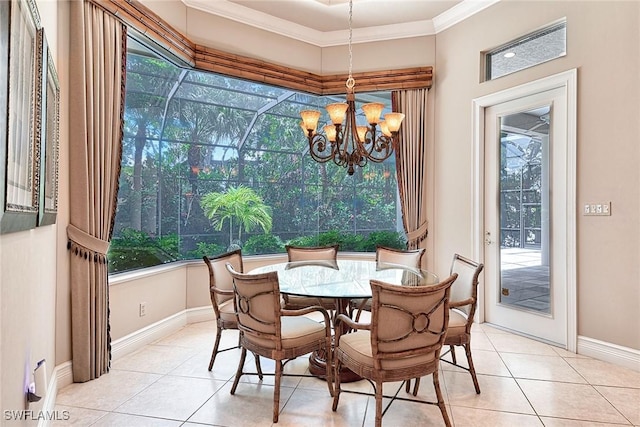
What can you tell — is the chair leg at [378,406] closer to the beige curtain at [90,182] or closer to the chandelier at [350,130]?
the chandelier at [350,130]

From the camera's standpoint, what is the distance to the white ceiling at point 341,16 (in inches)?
161

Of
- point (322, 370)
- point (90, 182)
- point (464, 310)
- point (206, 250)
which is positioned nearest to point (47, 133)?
point (90, 182)

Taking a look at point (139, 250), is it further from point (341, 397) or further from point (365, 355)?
point (365, 355)

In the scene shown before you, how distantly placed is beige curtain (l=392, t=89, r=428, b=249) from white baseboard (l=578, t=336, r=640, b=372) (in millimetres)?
1884

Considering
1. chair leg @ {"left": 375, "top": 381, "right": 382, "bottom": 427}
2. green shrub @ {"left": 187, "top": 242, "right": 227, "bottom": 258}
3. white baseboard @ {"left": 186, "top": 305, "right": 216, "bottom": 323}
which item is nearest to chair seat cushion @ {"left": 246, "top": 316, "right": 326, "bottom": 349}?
chair leg @ {"left": 375, "top": 381, "right": 382, "bottom": 427}

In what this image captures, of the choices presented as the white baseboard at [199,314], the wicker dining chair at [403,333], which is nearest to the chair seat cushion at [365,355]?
the wicker dining chair at [403,333]

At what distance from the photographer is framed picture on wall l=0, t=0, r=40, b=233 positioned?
1.12 meters

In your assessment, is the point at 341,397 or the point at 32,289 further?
the point at 341,397

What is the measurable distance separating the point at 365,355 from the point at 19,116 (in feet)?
6.09

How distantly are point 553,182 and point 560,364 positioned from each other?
1.60m

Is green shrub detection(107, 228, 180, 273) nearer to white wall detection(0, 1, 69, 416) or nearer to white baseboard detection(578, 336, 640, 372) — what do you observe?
white wall detection(0, 1, 69, 416)

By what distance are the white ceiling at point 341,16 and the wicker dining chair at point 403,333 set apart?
3.41m

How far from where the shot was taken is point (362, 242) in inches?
198

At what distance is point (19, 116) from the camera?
1293 millimetres
